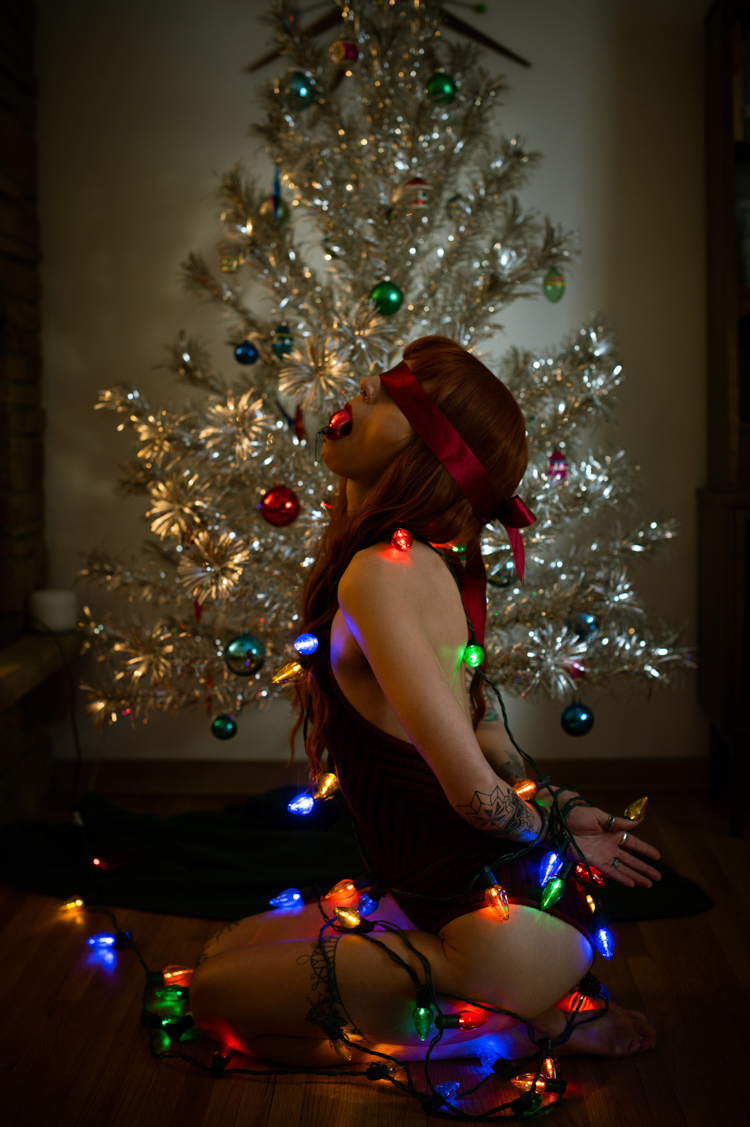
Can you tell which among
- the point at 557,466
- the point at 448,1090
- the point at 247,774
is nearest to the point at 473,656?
the point at 448,1090

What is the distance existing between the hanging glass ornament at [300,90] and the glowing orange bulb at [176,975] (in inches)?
72.8

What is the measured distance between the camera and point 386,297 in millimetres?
1934

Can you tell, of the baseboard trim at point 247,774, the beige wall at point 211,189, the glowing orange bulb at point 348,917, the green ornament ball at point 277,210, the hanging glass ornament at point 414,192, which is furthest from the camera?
the baseboard trim at point 247,774

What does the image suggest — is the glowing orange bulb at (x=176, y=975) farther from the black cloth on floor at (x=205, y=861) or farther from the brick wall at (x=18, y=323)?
the brick wall at (x=18, y=323)

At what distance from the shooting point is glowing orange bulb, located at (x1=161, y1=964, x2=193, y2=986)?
5.27 feet

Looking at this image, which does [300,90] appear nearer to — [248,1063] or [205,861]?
[205,861]

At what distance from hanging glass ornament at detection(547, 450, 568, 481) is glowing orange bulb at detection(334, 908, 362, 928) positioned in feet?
3.69

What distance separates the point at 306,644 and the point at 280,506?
595 millimetres

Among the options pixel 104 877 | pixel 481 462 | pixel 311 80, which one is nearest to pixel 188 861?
pixel 104 877

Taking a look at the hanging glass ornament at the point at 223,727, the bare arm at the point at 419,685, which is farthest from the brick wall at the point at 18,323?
the bare arm at the point at 419,685

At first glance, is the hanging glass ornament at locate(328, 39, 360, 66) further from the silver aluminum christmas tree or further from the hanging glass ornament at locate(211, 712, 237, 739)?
the hanging glass ornament at locate(211, 712, 237, 739)

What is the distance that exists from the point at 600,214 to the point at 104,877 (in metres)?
2.24

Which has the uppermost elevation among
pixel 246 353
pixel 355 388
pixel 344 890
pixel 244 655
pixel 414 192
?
pixel 414 192

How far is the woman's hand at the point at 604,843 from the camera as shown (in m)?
1.33
